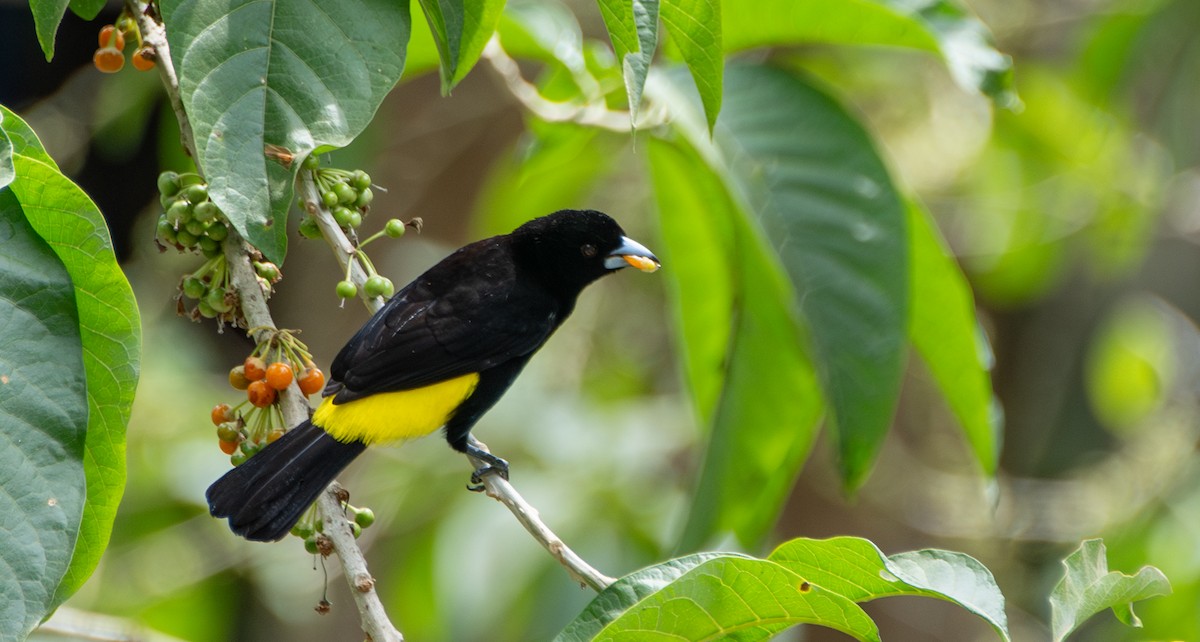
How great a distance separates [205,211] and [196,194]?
0.04m

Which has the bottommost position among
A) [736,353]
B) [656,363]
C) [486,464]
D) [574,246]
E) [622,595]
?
[656,363]

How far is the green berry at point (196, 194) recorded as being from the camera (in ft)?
5.60

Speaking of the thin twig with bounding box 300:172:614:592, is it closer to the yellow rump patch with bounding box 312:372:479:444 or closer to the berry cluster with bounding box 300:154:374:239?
the berry cluster with bounding box 300:154:374:239

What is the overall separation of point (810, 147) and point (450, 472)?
7.54ft

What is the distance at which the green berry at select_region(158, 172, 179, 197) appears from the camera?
1.75m

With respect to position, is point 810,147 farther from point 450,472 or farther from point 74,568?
point 450,472

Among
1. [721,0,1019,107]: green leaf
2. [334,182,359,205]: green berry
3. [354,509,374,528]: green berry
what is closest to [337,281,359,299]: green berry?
[334,182,359,205]: green berry

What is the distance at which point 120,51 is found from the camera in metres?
1.89

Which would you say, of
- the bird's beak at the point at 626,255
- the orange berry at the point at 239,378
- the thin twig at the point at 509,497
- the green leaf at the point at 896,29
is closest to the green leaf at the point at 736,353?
the bird's beak at the point at 626,255

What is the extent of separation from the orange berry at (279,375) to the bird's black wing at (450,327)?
0.43 metres

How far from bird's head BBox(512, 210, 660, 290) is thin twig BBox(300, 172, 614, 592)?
37.3 inches

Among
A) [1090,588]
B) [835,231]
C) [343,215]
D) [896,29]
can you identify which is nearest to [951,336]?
[835,231]

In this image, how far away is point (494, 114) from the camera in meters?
5.74

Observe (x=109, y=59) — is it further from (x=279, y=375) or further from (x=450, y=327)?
(x=450, y=327)
